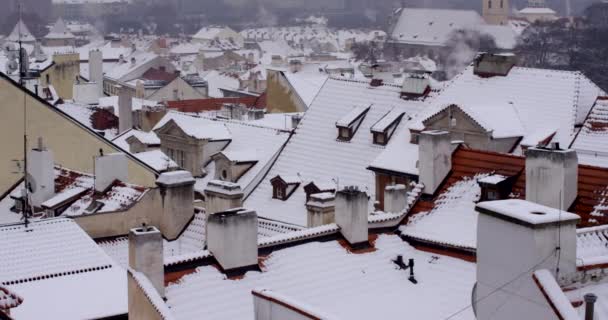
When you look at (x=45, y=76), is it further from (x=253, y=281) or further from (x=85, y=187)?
(x=253, y=281)

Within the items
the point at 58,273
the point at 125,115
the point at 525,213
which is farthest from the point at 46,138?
the point at 525,213

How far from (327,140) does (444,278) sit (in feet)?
39.5

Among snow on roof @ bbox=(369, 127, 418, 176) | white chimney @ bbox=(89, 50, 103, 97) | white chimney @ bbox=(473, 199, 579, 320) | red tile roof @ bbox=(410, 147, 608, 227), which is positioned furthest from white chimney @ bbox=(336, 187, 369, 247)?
white chimney @ bbox=(89, 50, 103, 97)

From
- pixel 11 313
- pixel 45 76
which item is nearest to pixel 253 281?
pixel 11 313

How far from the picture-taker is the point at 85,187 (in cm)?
2150

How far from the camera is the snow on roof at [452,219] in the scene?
16.6 metres

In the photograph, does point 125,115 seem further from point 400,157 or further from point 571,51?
point 571,51

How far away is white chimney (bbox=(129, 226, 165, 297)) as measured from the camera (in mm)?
13562

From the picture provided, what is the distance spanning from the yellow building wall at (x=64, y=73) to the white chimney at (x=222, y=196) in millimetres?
32958

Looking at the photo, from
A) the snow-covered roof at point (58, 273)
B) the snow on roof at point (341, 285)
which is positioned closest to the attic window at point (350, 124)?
the snow on roof at point (341, 285)

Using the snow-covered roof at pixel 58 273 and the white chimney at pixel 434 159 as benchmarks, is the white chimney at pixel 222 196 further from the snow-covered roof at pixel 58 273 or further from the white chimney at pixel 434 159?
the white chimney at pixel 434 159

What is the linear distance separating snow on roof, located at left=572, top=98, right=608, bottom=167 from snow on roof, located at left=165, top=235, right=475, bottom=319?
→ 6.13 m

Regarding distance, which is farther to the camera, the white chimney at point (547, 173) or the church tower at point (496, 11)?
the church tower at point (496, 11)

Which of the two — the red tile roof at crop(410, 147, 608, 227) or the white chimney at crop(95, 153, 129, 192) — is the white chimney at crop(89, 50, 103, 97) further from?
the red tile roof at crop(410, 147, 608, 227)
